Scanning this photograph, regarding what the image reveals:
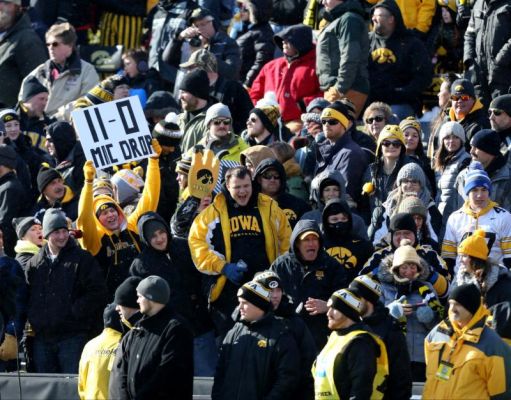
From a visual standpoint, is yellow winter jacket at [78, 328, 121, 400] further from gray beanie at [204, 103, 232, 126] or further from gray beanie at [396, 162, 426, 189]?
gray beanie at [204, 103, 232, 126]

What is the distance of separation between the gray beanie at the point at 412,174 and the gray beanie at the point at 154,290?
9.58ft

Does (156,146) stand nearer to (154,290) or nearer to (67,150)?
(67,150)

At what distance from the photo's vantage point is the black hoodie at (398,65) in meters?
19.2

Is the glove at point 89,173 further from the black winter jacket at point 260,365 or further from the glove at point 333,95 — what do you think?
the glove at point 333,95

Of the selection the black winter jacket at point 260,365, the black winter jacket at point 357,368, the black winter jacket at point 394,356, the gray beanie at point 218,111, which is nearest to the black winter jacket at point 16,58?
the gray beanie at point 218,111

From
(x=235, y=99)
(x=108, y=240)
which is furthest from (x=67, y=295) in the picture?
(x=235, y=99)

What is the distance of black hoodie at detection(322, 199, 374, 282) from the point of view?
15.0m

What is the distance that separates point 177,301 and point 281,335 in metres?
2.10

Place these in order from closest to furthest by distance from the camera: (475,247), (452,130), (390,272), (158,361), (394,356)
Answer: (394,356) < (158,361) < (475,247) < (390,272) < (452,130)

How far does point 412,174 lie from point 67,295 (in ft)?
10.3

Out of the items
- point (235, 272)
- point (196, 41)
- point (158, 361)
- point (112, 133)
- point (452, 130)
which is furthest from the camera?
point (196, 41)

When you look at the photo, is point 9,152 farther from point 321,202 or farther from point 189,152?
point 321,202

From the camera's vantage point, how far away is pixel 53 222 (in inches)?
605

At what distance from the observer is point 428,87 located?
20.1 metres
